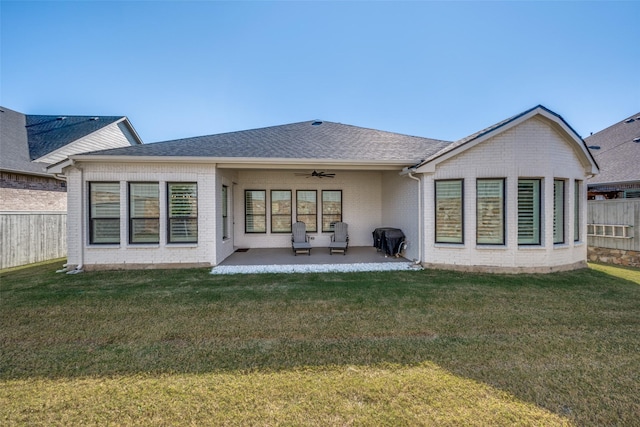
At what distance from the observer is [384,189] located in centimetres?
1113

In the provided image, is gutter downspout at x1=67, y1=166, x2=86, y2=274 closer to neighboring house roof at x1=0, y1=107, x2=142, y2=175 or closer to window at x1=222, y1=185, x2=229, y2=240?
window at x1=222, y1=185, x2=229, y2=240

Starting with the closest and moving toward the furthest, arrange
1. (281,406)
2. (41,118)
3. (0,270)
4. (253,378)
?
(281,406) → (253,378) → (0,270) → (41,118)

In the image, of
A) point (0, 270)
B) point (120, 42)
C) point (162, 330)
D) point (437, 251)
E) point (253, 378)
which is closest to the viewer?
point (253, 378)

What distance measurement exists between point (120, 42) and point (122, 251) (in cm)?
862

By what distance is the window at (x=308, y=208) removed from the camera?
1121cm

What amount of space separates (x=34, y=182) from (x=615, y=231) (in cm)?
1972

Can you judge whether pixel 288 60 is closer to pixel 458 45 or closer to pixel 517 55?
pixel 458 45

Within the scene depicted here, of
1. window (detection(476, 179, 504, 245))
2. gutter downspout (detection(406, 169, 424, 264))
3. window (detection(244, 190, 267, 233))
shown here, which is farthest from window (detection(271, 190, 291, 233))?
window (detection(476, 179, 504, 245))

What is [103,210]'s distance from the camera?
7688 millimetres

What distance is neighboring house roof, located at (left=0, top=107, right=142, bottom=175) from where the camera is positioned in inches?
414

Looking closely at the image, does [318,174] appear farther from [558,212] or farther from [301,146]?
[558,212]

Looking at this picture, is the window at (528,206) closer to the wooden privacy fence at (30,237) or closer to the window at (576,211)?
the window at (576,211)

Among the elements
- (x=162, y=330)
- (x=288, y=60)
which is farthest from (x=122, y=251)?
(x=288, y=60)

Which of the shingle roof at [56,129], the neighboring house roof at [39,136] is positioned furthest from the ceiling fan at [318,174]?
the shingle roof at [56,129]
